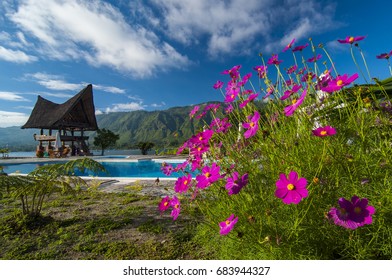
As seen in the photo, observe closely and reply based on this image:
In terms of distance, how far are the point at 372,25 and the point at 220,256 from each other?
286cm

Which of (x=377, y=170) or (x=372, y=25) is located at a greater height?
(x=372, y=25)

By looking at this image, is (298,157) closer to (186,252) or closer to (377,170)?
(377,170)

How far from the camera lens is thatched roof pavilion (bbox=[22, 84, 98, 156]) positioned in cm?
2005

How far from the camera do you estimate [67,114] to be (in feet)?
66.6

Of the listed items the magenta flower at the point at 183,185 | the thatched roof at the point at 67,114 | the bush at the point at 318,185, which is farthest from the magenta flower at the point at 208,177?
the thatched roof at the point at 67,114

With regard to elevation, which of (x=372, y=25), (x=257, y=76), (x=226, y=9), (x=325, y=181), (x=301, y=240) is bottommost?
(x=301, y=240)

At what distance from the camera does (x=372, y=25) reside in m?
2.54

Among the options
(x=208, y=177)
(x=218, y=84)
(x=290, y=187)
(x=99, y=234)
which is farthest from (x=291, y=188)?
(x=99, y=234)

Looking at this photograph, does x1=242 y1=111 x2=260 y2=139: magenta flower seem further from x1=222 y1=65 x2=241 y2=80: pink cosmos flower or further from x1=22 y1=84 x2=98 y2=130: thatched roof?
x1=22 y1=84 x2=98 y2=130: thatched roof

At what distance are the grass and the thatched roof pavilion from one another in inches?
743

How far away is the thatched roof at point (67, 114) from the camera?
805 inches

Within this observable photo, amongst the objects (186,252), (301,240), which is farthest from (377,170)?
(186,252)

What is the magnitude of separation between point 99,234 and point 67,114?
20961 mm
